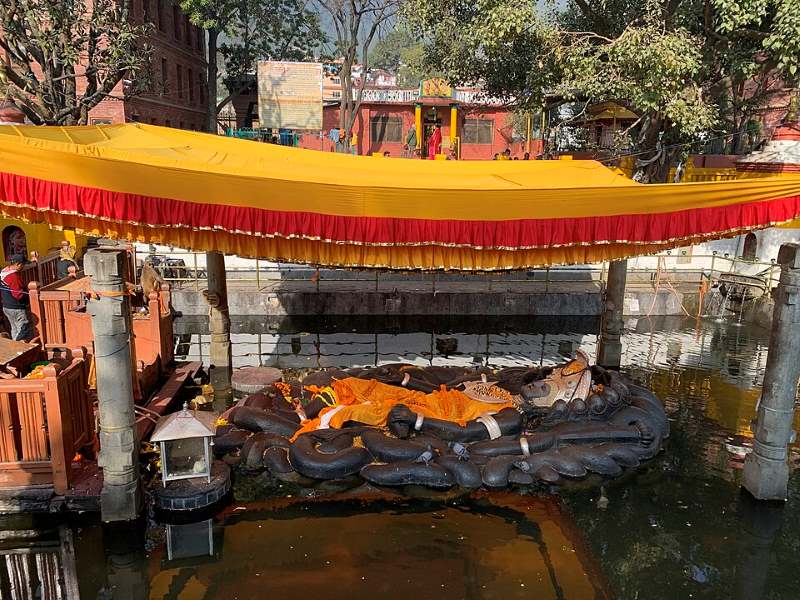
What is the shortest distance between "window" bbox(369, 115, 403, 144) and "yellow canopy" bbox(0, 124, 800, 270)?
3056 centimetres

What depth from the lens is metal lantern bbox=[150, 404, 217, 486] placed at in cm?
768

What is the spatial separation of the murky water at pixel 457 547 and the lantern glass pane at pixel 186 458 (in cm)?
68

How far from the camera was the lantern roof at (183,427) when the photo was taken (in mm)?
7629

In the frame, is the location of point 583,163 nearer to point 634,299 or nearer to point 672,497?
point 672,497

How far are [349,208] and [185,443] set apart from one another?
3.78 m

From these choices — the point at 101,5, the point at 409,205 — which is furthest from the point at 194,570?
the point at 101,5

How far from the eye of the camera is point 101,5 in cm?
1867

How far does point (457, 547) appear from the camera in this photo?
7375mm

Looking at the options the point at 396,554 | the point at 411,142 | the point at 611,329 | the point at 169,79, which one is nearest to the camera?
the point at 396,554

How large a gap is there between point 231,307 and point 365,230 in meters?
11.1

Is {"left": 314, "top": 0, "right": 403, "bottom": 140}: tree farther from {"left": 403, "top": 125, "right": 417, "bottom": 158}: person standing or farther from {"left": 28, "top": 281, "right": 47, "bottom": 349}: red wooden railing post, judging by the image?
{"left": 28, "top": 281, "right": 47, "bottom": 349}: red wooden railing post

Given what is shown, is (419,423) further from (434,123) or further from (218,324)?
(434,123)

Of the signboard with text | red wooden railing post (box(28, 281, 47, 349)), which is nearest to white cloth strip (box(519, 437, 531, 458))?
red wooden railing post (box(28, 281, 47, 349))

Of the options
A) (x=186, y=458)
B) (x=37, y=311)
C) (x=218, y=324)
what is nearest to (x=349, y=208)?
(x=186, y=458)
